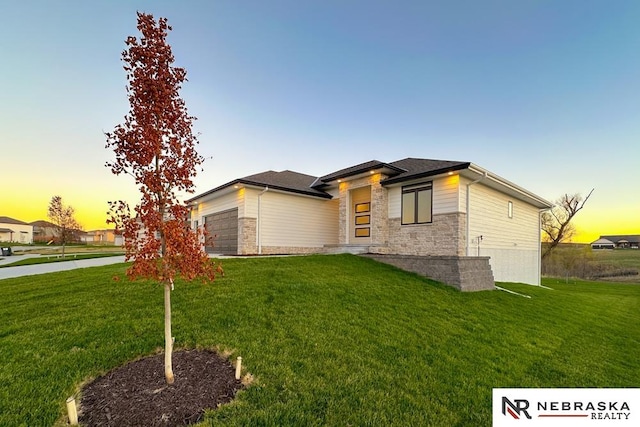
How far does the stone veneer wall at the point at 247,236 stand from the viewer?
12617mm

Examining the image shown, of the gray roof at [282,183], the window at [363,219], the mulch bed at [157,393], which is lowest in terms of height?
the mulch bed at [157,393]

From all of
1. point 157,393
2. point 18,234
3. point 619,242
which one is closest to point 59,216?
point 157,393

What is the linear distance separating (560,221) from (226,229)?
3288cm

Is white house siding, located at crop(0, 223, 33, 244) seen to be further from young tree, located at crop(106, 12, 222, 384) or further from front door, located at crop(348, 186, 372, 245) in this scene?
→ young tree, located at crop(106, 12, 222, 384)

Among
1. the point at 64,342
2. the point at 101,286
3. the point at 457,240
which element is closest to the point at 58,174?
the point at 101,286

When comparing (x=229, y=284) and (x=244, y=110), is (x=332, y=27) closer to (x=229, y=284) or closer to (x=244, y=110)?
(x=244, y=110)

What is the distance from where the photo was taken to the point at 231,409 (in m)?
2.55

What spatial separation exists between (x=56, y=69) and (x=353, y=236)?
42.5 feet

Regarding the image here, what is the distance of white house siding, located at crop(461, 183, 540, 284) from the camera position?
36.2 ft

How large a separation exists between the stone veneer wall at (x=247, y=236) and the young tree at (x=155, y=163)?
31.5ft

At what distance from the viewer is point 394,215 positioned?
12.0 meters

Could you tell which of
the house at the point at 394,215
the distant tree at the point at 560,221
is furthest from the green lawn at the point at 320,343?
the distant tree at the point at 560,221

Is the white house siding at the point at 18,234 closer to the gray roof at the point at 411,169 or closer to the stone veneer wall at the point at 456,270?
the gray roof at the point at 411,169

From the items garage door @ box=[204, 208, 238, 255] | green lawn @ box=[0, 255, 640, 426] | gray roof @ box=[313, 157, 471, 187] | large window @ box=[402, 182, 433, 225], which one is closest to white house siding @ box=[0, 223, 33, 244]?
garage door @ box=[204, 208, 238, 255]
